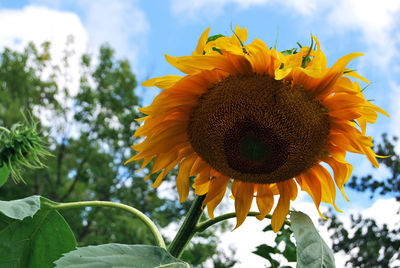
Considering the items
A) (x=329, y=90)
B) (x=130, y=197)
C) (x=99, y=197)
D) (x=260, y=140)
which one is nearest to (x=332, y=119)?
(x=329, y=90)

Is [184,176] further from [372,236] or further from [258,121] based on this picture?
[372,236]

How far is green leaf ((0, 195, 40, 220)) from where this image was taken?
1092mm

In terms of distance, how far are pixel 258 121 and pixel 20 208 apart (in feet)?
2.35

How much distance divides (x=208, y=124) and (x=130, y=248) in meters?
0.42

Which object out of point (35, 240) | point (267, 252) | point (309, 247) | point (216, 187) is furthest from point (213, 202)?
point (35, 240)

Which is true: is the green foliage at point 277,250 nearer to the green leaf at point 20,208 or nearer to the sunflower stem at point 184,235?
the sunflower stem at point 184,235

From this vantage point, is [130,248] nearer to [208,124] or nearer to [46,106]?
[208,124]

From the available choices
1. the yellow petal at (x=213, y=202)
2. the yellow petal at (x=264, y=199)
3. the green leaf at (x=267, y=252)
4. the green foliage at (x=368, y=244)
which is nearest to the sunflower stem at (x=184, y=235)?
the yellow petal at (x=213, y=202)

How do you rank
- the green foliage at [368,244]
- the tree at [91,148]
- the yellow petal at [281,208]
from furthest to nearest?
the tree at [91,148] < the green foliage at [368,244] < the yellow petal at [281,208]

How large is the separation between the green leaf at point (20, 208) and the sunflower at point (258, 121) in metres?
0.33

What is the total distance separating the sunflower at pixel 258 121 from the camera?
112 cm

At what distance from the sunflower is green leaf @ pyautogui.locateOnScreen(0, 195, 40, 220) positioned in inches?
12.9

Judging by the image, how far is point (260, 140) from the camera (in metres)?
1.19

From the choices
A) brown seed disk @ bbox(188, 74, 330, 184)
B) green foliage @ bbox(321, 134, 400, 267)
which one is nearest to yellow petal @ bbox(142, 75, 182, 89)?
brown seed disk @ bbox(188, 74, 330, 184)
